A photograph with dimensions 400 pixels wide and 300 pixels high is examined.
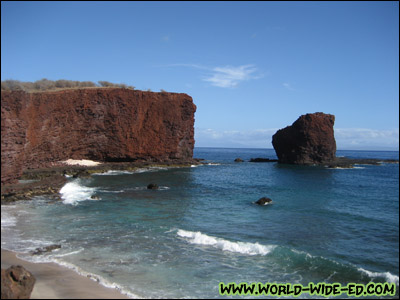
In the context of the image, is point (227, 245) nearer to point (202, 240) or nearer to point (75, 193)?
point (202, 240)

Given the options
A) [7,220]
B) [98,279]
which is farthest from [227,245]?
[7,220]

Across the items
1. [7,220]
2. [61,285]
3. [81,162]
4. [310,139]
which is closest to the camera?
[61,285]

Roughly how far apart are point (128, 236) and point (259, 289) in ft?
23.2

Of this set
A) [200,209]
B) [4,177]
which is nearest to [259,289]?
[200,209]

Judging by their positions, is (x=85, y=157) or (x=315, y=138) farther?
(x=315, y=138)

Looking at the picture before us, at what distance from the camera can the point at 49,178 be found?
3109 centimetres

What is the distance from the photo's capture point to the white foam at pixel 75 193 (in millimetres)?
23083

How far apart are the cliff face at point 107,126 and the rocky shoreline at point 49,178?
120 cm

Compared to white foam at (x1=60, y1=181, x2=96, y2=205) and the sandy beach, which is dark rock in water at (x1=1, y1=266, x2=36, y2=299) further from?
white foam at (x1=60, y1=181, x2=96, y2=205)

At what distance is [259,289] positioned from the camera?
10164 millimetres

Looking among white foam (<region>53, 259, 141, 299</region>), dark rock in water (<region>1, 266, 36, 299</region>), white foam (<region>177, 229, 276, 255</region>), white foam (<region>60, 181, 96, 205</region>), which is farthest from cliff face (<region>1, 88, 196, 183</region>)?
dark rock in water (<region>1, 266, 36, 299</region>)

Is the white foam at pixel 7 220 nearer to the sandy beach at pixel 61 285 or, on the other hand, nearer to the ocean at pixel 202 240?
the ocean at pixel 202 240

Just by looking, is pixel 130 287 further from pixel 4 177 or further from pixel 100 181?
pixel 100 181

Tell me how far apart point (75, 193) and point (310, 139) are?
2196 inches
